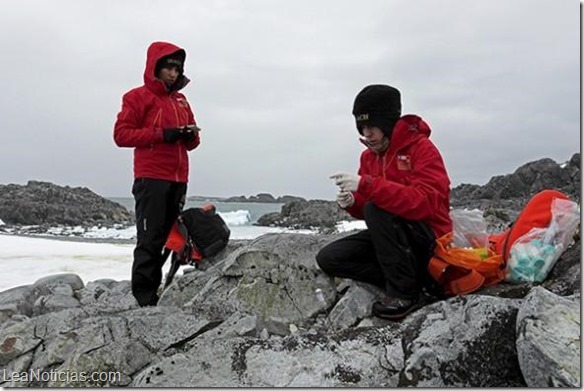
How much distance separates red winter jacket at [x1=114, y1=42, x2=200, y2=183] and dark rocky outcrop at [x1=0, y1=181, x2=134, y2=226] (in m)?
28.0

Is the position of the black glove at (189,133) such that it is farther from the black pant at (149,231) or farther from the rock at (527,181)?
the rock at (527,181)

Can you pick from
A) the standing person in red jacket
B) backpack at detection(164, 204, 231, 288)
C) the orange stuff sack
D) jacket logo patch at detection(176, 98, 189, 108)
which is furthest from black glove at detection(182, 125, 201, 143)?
the orange stuff sack

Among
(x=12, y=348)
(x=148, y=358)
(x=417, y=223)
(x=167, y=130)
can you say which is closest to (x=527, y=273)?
(x=417, y=223)

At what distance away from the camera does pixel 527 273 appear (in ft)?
11.8

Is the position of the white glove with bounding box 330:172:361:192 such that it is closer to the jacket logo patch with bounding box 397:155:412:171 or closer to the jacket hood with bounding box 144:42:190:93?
the jacket logo patch with bounding box 397:155:412:171

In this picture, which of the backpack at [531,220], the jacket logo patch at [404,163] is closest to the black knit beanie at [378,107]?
the jacket logo patch at [404,163]

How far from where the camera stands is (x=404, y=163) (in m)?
3.70

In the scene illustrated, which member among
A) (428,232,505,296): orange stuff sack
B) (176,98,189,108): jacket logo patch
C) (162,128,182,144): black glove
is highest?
(176,98,189,108): jacket logo patch

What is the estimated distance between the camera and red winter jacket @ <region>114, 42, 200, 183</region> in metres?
4.44

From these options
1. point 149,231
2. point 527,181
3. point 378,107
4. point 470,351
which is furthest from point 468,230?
point 527,181

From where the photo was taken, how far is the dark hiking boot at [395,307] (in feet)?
11.3

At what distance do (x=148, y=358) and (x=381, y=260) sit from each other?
171cm

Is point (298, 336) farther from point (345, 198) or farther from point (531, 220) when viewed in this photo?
point (531, 220)

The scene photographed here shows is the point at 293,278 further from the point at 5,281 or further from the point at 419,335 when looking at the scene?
the point at 5,281
